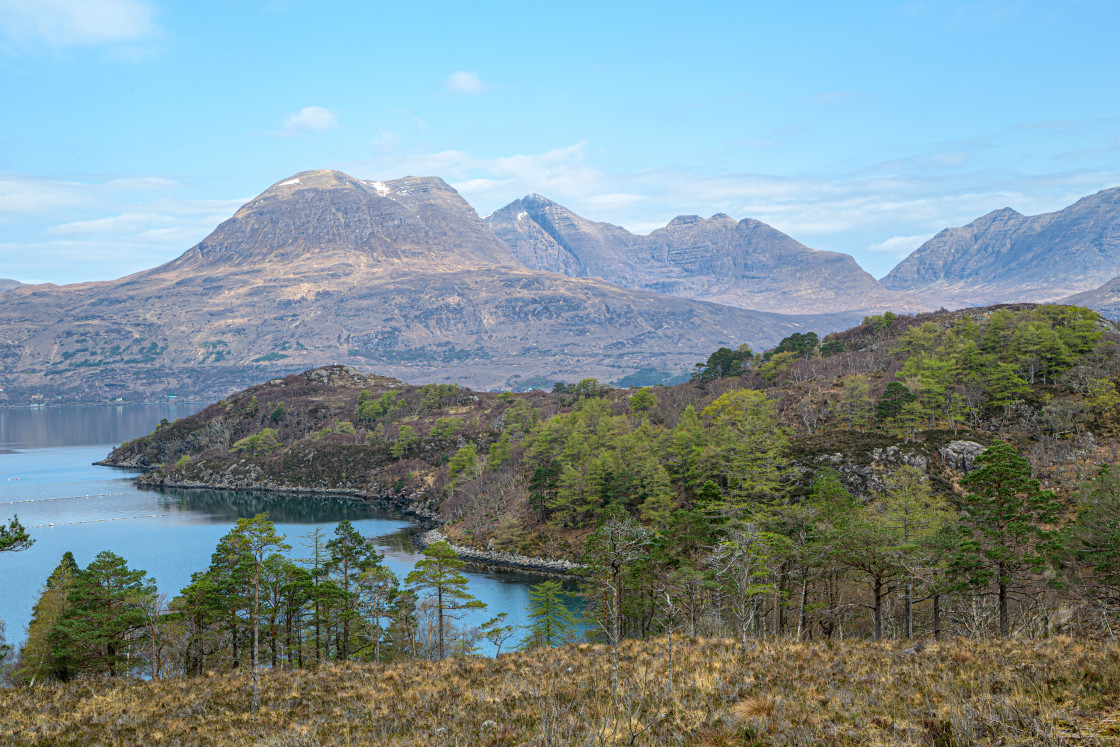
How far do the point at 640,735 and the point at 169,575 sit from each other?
86.9 metres

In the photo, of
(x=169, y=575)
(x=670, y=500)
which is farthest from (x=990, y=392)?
(x=169, y=575)

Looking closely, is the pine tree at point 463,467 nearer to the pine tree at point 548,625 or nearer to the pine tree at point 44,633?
the pine tree at point 548,625

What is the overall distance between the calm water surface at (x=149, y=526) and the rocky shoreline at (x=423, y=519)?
3190 mm

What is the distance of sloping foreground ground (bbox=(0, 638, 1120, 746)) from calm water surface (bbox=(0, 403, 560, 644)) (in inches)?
1727

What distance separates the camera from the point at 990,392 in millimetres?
94812

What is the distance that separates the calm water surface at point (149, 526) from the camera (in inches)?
3022

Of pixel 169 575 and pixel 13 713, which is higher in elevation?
pixel 13 713

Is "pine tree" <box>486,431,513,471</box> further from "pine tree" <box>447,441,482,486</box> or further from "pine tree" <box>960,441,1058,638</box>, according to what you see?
"pine tree" <box>960,441,1058,638</box>

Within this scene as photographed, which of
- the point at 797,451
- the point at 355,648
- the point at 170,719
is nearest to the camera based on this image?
the point at 170,719

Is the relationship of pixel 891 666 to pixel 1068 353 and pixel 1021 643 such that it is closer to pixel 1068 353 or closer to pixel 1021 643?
pixel 1021 643

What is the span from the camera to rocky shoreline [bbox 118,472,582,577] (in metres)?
86.5

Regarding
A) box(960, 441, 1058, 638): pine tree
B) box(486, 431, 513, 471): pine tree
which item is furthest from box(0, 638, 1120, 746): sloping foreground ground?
box(486, 431, 513, 471): pine tree

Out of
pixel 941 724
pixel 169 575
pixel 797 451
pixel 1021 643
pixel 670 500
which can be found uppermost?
pixel 941 724

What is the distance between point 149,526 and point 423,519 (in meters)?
47.2
